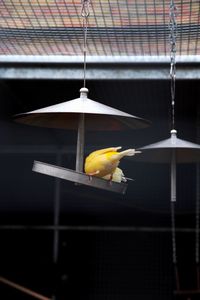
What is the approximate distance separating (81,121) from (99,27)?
835mm

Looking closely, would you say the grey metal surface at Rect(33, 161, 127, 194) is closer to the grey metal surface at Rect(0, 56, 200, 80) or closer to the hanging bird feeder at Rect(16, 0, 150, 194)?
the hanging bird feeder at Rect(16, 0, 150, 194)

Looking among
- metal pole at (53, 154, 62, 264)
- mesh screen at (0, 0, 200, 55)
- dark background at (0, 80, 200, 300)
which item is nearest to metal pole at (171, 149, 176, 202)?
mesh screen at (0, 0, 200, 55)

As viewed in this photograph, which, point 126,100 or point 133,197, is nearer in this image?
point 126,100

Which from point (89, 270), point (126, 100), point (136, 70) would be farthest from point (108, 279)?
point (136, 70)

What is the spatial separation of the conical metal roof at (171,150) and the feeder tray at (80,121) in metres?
0.08

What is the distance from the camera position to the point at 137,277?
139 inches

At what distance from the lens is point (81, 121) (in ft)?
5.72

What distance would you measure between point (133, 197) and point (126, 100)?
2.99 feet

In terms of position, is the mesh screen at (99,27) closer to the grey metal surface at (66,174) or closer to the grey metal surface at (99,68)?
the grey metal surface at (99,68)

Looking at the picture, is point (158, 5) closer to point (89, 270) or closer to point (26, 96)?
point (26, 96)

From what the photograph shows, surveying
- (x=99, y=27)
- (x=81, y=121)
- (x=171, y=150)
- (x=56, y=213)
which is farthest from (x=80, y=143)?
(x=56, y=213)

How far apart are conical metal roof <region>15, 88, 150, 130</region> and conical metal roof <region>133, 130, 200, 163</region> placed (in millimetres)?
81

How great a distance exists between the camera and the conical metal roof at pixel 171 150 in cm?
170

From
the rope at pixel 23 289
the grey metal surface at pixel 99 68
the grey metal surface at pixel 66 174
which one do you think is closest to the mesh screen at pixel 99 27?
the grey metal surface at pixel 99 68
